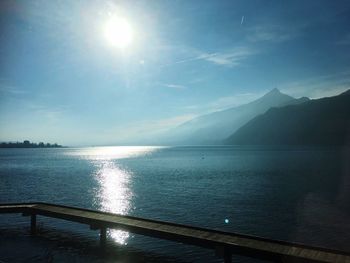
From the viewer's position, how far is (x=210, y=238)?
50.5 ft

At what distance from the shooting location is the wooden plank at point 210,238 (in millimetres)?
12914

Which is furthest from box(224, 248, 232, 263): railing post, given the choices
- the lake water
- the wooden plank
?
the lake water

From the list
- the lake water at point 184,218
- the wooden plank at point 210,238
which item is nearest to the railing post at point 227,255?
the wooden plank at point 210,238

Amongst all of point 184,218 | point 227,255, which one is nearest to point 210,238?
Answer: point 227,255

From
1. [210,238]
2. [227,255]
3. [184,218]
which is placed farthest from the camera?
[184,218]

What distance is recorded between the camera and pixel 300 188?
50.0 metres

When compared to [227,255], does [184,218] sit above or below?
below

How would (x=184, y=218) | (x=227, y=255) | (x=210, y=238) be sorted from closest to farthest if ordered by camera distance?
1. (x=227, y=255)
2. (x=210, y=238)
3. (x=184, y=218)

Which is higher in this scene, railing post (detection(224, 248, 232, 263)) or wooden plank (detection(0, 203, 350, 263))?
wooden plank (detection(0, 203, 350, 263))

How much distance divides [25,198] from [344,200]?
1658 inches

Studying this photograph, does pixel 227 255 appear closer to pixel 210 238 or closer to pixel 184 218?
pixel 210 238

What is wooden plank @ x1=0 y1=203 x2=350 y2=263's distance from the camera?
42.4 feet

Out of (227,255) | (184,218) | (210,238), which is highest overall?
(210,238)

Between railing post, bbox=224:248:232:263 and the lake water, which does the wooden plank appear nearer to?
railing post, bbox=224:248:232:263
